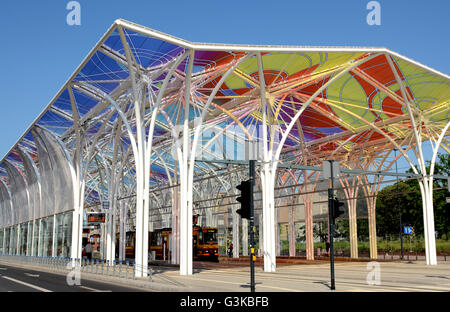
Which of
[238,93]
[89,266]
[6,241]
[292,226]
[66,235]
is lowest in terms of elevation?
[89,266]

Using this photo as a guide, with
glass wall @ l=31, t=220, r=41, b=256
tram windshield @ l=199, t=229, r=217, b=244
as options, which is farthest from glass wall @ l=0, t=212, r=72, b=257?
tram windshield @ l=199, t=229, r=217, b=244

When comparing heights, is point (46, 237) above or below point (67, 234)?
below

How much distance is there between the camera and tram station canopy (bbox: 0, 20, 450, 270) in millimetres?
22453

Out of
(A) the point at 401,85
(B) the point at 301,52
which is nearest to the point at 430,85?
(A) the point at 401,85

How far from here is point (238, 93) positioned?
3011 cm

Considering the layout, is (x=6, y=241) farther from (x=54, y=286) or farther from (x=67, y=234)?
(x=54, y=286)

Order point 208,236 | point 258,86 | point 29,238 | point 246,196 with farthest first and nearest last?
1. point 29,238
2. point 208,236
3. point 258,86
4. point 246,196

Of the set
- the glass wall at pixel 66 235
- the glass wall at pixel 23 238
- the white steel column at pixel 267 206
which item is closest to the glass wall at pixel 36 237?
the glass wall at pixel 23 238

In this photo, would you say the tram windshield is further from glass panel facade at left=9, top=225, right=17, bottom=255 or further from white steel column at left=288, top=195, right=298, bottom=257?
glass panel facade at left=9, top=225, right=17, bottom=255

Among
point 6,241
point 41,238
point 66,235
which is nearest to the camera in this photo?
point 66,235

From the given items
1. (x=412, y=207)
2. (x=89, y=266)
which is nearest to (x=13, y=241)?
(x=89, y=266)
